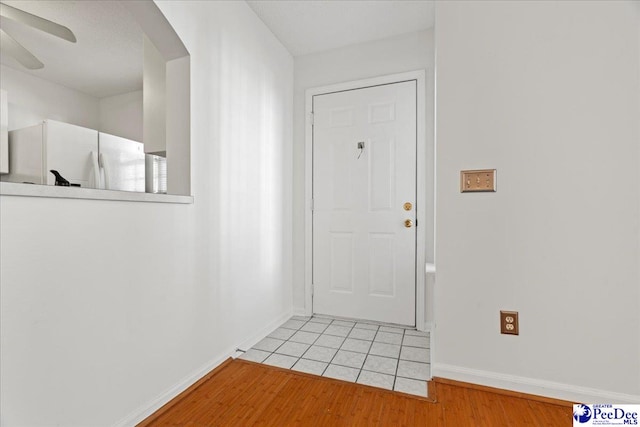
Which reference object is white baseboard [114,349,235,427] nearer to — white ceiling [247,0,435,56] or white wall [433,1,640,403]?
white wall [433,1,640,403]

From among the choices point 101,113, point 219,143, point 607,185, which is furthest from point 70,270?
point 101,113

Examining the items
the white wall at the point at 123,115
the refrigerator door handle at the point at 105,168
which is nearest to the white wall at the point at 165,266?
the refrigerator door handle at the point at 105,168

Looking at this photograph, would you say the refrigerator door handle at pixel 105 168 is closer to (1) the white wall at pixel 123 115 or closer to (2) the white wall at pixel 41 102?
(1) the white wall at pixel 123 115

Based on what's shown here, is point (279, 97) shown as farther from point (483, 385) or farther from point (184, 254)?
point (483, 385)

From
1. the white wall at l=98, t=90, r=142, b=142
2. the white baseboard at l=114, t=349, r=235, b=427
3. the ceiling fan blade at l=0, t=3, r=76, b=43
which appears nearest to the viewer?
the white baseboard at l=114, t=349, r=235, b=427

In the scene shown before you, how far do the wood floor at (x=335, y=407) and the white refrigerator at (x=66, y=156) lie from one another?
2.56 meters

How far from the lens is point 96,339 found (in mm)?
1245

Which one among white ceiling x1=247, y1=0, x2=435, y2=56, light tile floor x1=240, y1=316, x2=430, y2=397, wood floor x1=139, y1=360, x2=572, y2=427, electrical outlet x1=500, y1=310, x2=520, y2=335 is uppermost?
white ceiling x1=247, y1=0, x2=435, y2=56

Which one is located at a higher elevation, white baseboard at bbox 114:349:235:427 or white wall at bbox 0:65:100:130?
white wall at bbox 0:65:100:130

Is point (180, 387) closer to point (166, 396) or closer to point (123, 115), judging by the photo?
point (166, 396)

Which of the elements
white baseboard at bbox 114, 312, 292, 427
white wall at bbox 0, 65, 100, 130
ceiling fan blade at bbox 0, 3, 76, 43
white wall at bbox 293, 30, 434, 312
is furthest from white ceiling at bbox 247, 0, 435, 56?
white wall at bbox 0, 65, 100, 130

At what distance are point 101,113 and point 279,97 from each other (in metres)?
2.88

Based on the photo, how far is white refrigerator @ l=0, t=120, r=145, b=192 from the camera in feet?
9.46

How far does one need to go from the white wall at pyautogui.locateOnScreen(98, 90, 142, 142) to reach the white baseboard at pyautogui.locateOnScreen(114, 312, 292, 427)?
3.04m
